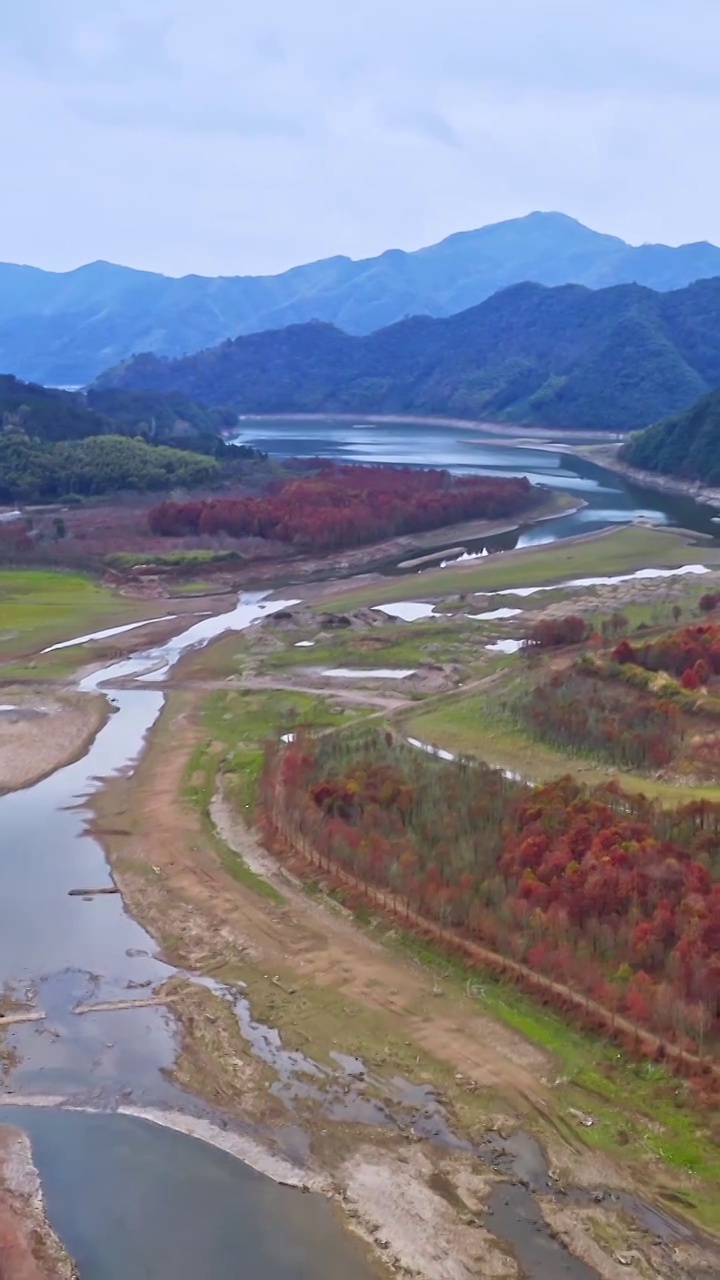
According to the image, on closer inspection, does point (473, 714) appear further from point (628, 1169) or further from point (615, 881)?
point (628, 1169)

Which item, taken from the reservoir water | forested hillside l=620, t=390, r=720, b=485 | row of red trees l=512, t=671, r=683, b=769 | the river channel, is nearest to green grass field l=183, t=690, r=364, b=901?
the river channel

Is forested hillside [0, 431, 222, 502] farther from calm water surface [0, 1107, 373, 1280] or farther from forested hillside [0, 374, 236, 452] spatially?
calm water surface [0, 1107, 373, 1280]

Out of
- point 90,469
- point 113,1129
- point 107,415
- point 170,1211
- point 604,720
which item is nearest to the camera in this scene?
point 170,1211

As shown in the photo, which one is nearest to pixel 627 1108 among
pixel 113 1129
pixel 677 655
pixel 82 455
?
pixel 113 1129

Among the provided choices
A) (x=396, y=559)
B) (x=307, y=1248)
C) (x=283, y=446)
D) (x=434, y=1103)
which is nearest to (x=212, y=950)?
(x=434, y=1103)

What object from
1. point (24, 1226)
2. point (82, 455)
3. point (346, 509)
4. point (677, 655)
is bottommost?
point (24, 1226)

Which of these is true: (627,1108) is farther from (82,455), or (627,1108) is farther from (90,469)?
(82,455)
